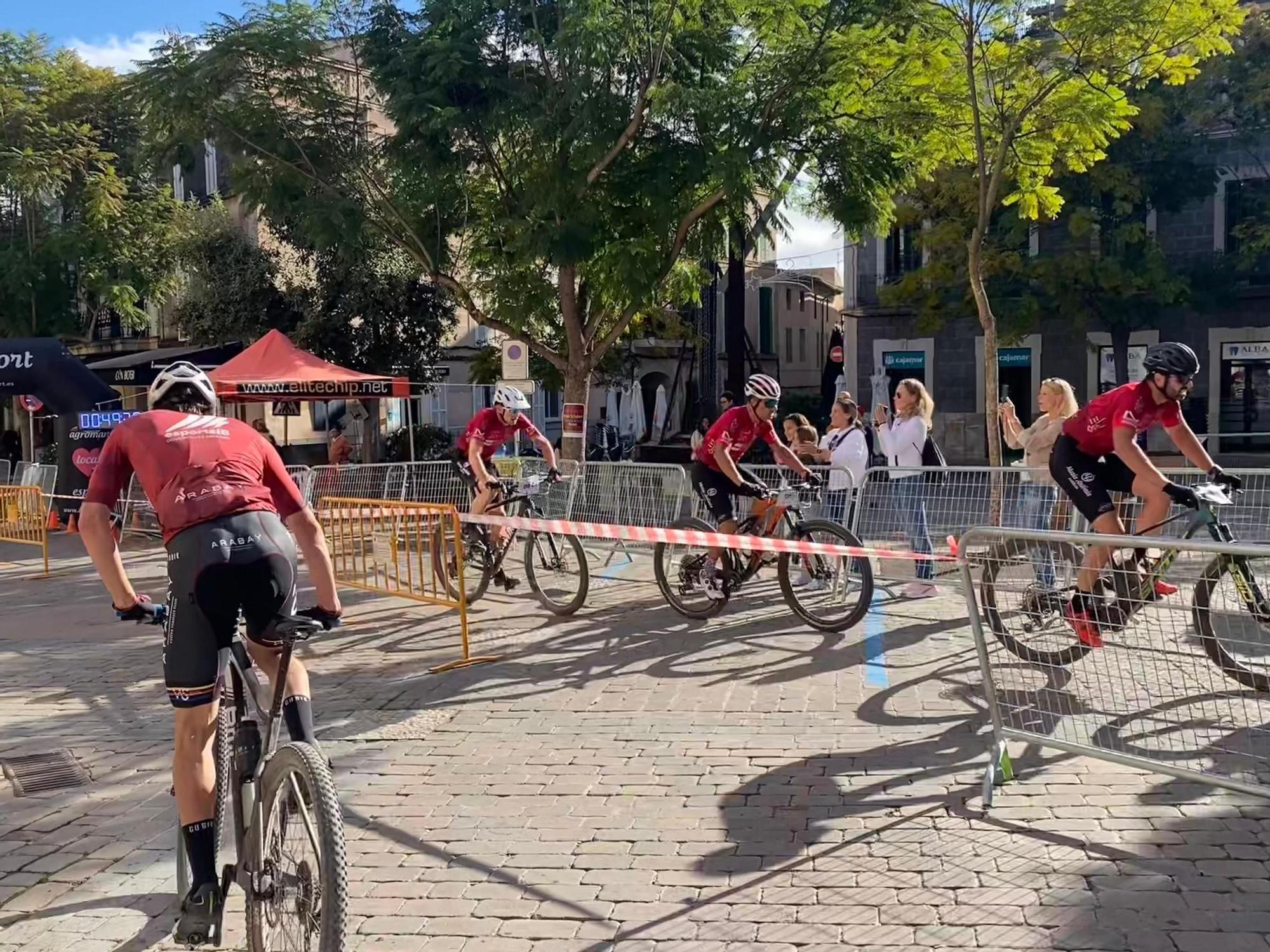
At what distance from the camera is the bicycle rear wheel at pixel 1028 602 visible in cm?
469

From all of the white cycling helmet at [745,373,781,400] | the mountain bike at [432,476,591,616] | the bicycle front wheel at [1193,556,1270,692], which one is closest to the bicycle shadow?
the bicycle front wheel at [1193,556,1270,692]

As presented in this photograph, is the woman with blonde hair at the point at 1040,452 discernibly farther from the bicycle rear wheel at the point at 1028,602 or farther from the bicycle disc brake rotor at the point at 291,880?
the bicycle disc brake rotor at the point at 291,880

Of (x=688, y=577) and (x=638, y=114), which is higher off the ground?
(x=638, y=114)

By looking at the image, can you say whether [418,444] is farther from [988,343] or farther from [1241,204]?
[1241,204]

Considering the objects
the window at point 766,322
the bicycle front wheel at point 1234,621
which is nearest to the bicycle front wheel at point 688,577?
the bicycle front wheel at point 1234,621

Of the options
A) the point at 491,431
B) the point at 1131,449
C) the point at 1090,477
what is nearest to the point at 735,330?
the point at 491,431

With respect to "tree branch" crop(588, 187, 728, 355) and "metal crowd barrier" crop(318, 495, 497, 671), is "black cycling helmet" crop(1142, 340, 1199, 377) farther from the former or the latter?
"tree branch" crop(588, 187, 728, 355)

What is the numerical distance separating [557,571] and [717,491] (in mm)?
1548

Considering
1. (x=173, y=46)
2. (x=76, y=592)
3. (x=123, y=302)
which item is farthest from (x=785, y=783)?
(x=123, y=302)

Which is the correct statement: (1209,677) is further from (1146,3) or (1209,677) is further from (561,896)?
(1146,3)

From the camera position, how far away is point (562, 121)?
1257cm

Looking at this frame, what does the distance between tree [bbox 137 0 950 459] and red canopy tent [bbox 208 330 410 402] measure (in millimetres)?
2528

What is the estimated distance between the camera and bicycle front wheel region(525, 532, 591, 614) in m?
8.89

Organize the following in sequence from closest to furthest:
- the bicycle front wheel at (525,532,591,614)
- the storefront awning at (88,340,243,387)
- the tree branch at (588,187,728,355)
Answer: the bicycle front wheel at (525,532,591,614) → the tree branch at (588,187,728,355) → the storefront awning at (88,340,243,387)
